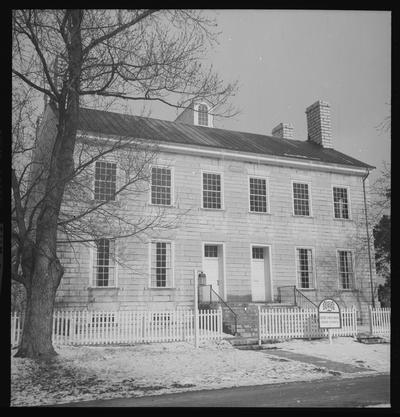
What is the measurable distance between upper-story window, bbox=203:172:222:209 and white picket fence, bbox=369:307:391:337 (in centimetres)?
230

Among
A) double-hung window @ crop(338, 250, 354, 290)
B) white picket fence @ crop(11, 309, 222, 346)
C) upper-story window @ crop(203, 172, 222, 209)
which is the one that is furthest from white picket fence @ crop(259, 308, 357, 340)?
upper-story window @ crop(203, 172, 222, 209)

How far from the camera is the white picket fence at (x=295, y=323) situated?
5727 mm

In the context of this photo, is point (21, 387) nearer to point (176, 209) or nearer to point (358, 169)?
point (176, 209)

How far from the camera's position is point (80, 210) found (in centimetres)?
530

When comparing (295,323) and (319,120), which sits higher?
(319,120)

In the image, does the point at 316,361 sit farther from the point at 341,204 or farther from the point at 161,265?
the point at 161,265

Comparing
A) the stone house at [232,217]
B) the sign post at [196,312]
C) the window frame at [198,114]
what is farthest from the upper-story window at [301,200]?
the sign post at [196,312]

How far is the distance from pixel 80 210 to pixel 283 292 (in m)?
2.62

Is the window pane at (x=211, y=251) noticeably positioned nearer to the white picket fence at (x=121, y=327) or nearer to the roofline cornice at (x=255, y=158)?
the white picket fence at (x=121, y=327)

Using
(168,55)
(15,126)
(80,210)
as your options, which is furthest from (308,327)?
(15,126)

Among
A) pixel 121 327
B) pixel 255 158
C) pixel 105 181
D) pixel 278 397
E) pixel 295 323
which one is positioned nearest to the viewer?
pixel 278 397

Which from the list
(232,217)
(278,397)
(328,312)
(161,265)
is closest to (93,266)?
(161,265)

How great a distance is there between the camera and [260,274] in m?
5.65

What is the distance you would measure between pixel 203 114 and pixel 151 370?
3.06 m
